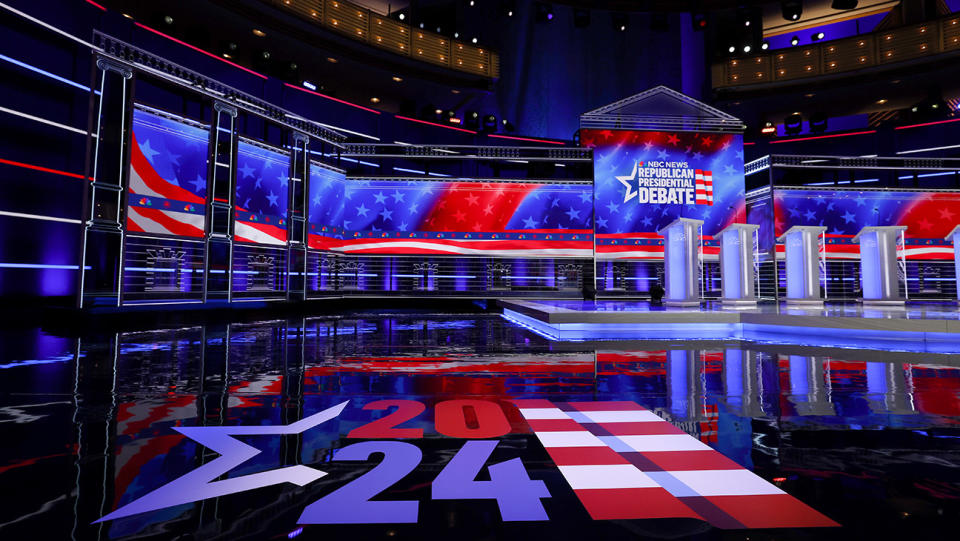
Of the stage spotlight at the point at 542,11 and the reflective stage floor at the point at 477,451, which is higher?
the stage spotlight at the point at 542,11

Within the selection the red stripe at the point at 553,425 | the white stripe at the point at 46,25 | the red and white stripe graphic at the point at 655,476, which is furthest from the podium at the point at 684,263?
the white stripe at the point at 46,25

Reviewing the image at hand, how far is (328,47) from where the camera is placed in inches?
481

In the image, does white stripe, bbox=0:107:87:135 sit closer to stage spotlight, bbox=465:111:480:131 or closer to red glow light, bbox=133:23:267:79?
red glow light, bbox=133:23:267:79

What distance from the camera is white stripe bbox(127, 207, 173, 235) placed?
729cm

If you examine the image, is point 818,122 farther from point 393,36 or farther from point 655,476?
point 655,476

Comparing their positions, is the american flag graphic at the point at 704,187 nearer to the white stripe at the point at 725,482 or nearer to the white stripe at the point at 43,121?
the white stripe at the point at 725,482

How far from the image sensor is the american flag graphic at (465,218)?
1235 centimetres

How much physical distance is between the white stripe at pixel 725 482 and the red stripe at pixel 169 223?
28.6 feet

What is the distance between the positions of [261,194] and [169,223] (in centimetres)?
258

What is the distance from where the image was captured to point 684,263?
7648mm

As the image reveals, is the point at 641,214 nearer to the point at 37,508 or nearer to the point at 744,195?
the point at 744,195

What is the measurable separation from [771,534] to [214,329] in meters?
7.35

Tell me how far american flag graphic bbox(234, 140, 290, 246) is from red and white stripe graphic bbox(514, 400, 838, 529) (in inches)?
350

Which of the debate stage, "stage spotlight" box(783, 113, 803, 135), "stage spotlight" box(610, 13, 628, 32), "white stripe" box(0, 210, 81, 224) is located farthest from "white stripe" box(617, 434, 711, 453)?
"stage spotlight" box(783, 113, 803, 135)
